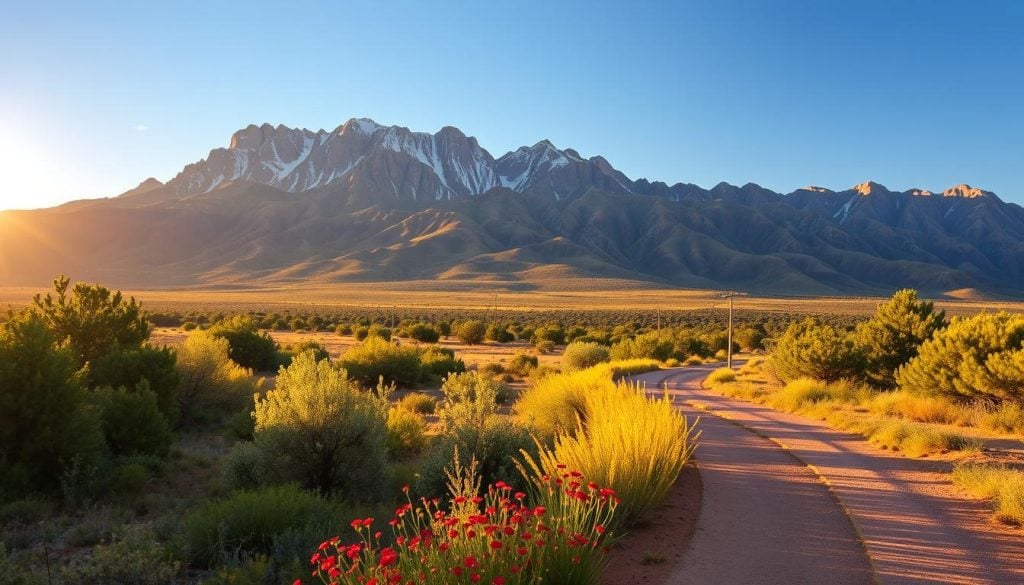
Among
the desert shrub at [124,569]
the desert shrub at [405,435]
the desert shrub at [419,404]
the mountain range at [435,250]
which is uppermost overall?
the mountain range at [435,250]

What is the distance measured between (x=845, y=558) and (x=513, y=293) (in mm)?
115387

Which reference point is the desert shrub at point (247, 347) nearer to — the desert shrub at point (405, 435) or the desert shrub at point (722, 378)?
the desert shrub at point (405, 435)

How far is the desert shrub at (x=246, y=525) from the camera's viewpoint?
6.77m

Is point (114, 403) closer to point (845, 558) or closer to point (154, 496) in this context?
point (154, 496)

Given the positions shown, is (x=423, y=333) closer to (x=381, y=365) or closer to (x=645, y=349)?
(x=645, y=349)

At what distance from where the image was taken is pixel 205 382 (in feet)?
50.1

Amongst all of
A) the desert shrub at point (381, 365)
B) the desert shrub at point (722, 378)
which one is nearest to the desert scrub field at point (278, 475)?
the desert shrub at point (381, 365)

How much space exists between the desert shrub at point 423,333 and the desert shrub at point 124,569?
35760mm

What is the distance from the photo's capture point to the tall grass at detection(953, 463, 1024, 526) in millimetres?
7242

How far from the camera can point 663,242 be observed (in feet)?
590

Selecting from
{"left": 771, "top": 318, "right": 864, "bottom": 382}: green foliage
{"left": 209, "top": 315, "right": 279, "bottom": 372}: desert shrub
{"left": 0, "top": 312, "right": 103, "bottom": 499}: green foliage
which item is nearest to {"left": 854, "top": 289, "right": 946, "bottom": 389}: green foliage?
{"left": 771, "top": 318, "right": 864, "bottom": 382}: green foliage

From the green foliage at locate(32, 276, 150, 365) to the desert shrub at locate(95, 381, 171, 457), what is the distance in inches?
122

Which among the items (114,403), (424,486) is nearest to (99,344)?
(114,403)

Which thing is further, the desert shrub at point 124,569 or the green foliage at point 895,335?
the green foliage at point 895,335
